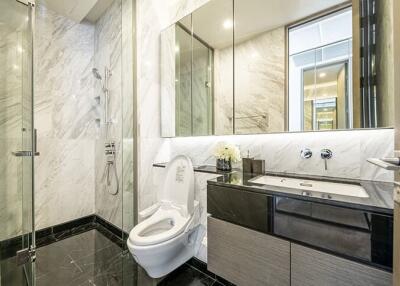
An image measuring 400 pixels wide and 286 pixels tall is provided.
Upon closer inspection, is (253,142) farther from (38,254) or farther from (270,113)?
(38,254)

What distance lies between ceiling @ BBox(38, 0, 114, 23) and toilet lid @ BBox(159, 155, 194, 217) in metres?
1.96

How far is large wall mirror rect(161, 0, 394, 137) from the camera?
43.9 inches

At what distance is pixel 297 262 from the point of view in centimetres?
94

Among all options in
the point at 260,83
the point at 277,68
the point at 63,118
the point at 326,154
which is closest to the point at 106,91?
the point at 63,118

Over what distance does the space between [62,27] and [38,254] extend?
2519mm

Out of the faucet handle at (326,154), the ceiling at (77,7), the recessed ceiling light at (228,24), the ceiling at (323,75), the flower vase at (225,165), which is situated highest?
the ceiling at (77,7)

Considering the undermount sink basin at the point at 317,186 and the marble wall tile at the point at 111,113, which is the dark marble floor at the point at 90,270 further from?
the undermount sink basin at the point at 317,186

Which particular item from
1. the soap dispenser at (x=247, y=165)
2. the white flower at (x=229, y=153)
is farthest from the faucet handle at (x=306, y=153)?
the white flower at (x=229, y=153)

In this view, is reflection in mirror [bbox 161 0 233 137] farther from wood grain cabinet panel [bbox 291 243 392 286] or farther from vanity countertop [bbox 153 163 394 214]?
wood grain cabinet panel [bbox 291 243 392 286]

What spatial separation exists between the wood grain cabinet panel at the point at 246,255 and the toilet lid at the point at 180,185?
35 cm

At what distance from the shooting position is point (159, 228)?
5.34 feet

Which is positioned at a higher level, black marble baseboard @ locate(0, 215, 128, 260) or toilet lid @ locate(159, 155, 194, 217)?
toilet lid @ locate(159, 155, 194, 217)

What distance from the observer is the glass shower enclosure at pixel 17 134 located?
1283 millimetres

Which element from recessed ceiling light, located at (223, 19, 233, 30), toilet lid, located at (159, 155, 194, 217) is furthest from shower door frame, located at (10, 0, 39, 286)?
recessed ceiling light, located at (223, 19, 233, 30)
